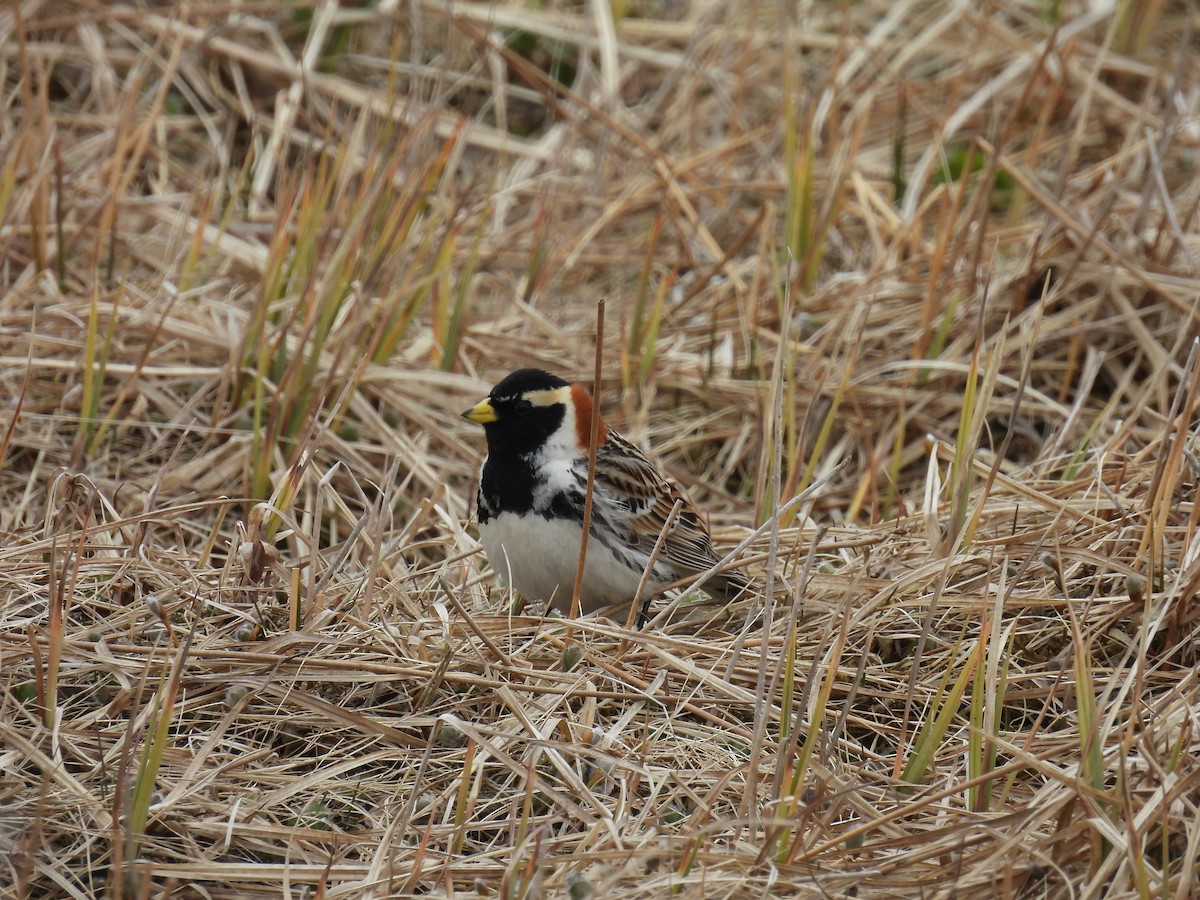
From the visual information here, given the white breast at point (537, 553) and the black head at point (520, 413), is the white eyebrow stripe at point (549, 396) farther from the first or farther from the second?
the white breast at point (537, 553)

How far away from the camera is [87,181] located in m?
6.59

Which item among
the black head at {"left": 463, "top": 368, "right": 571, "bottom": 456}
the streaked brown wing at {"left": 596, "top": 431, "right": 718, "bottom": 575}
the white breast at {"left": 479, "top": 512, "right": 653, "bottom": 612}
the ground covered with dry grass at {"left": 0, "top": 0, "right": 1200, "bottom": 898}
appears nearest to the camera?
the ground covered with dry grass at {"left": 0, "top": 0, "right": 1200, "bottom": 898}

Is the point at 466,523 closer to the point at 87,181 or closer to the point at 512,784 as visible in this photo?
the point at 512,784

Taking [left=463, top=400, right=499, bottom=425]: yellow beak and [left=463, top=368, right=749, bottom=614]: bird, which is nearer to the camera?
[left=463, top=368, right=749, bottom=614]: bird

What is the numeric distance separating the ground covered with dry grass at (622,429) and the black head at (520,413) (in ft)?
1.04

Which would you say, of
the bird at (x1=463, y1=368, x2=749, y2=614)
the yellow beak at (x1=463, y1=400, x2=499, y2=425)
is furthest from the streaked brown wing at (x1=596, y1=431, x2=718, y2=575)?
the yellow beak at (x1=463, y1=400, x2=499, y2=425)

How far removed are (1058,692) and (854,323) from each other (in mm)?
2758

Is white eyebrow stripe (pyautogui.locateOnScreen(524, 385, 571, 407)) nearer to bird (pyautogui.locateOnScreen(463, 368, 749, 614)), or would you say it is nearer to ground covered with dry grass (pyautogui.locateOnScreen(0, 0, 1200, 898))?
bird (pyautogui.locateOnScreen(463, 368, 749, 614))

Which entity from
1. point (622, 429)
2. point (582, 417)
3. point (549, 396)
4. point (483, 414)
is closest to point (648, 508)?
point (582, 417)

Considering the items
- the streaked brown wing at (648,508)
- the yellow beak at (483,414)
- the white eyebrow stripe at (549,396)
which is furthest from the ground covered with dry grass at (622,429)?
the white eyebrow stripe at (549,396)

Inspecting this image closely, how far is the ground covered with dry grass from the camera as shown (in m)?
3.16

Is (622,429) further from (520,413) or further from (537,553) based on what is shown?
(537,553)

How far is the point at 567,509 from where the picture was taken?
14.6ft

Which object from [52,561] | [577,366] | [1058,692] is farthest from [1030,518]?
[52,561]
